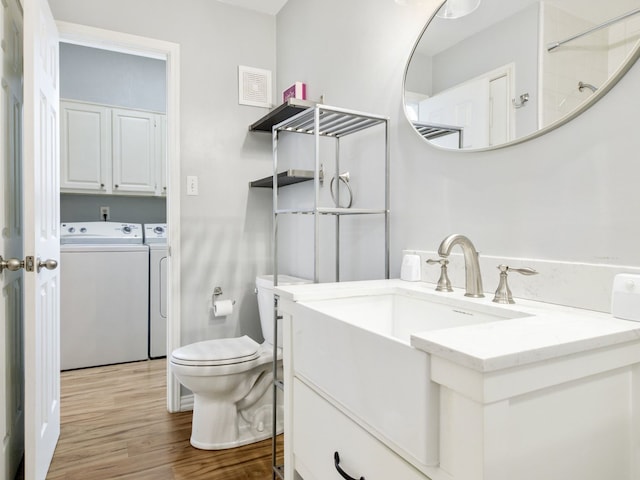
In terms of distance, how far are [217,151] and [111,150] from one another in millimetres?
1500

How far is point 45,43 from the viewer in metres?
1.71

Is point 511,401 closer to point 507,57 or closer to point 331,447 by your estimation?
point 331,447

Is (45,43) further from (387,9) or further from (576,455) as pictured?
(576,455)

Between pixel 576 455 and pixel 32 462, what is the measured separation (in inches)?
64.6

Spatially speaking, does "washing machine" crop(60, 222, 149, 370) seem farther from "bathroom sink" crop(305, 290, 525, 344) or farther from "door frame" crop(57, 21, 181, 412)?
"bathroom sink" crop(305, 290, 525, 344)

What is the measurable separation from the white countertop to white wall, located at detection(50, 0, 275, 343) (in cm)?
184

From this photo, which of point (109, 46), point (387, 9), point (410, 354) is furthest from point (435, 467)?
point (109, 46)

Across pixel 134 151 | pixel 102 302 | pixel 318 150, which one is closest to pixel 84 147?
pixel 134 151

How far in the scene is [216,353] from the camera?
197 centimetres

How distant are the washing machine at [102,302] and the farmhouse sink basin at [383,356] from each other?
7.82 feet

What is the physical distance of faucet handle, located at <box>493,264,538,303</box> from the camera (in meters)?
1.06

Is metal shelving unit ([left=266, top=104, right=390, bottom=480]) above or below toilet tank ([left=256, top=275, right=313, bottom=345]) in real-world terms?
above

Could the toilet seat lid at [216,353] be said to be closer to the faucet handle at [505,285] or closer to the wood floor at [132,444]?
the wood floor at [132,444]

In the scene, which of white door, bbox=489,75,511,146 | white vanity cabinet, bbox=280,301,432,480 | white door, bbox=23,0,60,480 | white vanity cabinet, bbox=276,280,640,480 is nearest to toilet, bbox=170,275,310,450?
white door, bbox=23,0,60,480
